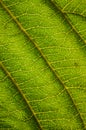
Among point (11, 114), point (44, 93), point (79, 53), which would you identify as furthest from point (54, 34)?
point (11, 114)

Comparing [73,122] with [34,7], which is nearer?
[34,7]

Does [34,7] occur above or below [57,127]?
above

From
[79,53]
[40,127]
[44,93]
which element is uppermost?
[79,53]

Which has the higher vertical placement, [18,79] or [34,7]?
[34,7]

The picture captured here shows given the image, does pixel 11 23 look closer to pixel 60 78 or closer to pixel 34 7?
pixel 34 7

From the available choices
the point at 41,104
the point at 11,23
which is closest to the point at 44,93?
the point at 41,104

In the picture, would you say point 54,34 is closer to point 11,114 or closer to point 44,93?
point 44,93
